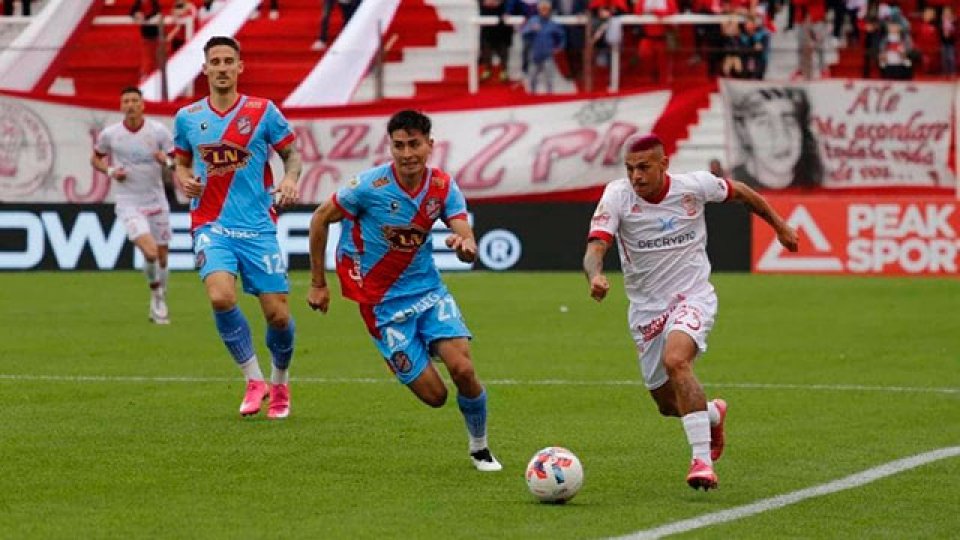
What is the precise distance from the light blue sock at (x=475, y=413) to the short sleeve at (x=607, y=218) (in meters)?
1.12

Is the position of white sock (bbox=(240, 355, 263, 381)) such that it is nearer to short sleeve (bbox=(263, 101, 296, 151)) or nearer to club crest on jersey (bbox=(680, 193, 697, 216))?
short sleeve (bbox=(263, 101, 296, 151))


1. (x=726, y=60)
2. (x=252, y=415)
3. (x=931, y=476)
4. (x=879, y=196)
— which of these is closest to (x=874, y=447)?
(x=931, y=476)

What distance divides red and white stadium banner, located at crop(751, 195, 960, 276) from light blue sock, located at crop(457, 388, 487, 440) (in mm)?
18238

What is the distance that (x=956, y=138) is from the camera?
1194 inches

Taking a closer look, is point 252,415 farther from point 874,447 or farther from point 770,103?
point 770,103

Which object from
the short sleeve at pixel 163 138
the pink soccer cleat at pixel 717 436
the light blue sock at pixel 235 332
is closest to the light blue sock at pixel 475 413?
the pink soccer cleat at pixel 717 436

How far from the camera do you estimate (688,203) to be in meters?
11.2

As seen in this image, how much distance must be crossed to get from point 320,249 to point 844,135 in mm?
20278

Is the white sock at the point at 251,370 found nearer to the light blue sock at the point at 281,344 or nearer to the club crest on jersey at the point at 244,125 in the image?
the light blue sock at the point at 281,344

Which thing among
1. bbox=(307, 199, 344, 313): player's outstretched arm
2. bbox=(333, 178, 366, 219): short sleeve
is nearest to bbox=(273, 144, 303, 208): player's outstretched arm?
bbox=(307, 199, 344, 313): player's outstretched arm

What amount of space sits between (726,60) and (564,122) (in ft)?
10.4

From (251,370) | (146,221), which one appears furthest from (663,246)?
(146,221)

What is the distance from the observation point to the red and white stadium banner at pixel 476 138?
30.8 m

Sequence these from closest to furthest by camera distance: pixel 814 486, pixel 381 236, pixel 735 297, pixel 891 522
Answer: pixel 891 522
pixel 814 486
pixel 381 236
pixel 735 297
